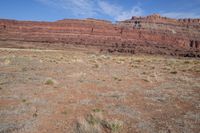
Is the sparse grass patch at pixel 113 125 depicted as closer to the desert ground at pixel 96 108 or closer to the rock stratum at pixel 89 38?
the desert ground at pixel 96 108

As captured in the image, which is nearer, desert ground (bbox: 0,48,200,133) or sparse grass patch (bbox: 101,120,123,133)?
sparse grass patch (bbox: 101,120,123,133)

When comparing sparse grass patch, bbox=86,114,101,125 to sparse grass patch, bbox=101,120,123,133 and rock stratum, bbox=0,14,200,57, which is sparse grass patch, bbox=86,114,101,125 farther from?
rock stratum, bbox=0,14,200,57

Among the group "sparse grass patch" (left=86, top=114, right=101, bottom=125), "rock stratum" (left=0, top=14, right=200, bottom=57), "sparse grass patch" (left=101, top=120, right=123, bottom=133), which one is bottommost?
"sparse grass patch" (left=101, top=120, right=123, bottom=133)

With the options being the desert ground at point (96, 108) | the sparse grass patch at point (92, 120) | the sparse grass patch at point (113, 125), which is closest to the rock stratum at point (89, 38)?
the desert ground at point (96, 108)

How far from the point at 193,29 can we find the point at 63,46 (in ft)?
227

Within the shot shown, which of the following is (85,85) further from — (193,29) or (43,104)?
(193,29)

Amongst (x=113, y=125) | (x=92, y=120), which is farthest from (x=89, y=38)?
(x=113, y=125)

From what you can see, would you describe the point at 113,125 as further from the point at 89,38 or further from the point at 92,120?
the point at 89,38

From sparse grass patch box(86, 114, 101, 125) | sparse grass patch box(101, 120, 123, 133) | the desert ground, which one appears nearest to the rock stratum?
the desert ground

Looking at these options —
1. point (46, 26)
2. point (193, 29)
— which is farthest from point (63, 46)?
point (193, 29)

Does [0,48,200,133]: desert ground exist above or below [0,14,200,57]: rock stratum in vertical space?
below

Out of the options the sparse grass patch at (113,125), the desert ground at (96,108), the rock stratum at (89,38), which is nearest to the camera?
the sparse grass patch at (113,125)

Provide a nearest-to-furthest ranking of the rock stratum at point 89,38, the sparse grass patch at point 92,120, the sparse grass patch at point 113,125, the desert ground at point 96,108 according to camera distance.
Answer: the sparse grass patch at point 113,125
the desert ground at point 96,108
the sparse grass patch at point 92,120
the rock stratum at point 89,38

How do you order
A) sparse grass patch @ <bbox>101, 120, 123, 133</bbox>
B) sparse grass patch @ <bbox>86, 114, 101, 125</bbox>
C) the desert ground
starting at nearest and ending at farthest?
sparse grass patch @ <bbox>101, 120, 123, 133</bbox>, the desert ground, sparse grass patch @ <bbox>86, 114, 101, 125</bbox>
